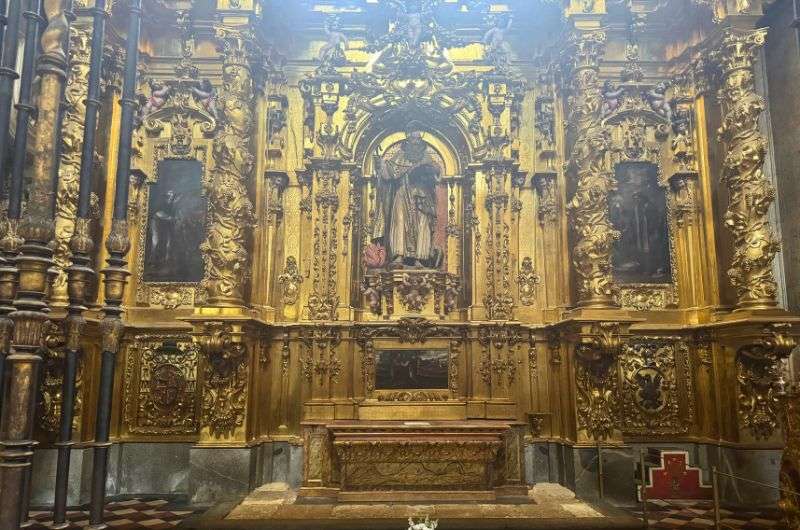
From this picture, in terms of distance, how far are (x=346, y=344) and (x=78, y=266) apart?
5633 millimetres

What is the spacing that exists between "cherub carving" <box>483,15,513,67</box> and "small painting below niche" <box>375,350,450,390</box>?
5.65 metres

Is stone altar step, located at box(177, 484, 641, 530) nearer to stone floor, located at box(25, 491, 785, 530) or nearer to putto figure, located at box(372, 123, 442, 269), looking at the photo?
stone floor, located at box(25, 491, 785, 530)

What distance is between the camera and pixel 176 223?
10.6 meters

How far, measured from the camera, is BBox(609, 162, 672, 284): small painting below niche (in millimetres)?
10516

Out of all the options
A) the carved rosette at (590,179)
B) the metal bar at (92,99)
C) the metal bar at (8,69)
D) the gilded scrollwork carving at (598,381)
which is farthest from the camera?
the carved rosette at (590,179)

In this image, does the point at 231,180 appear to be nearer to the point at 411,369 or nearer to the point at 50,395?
the point at 50,395

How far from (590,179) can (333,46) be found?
5.46 meters

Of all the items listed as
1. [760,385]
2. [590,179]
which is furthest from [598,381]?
[590,179]

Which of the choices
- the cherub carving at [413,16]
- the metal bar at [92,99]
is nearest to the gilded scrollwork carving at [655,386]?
the cherub carving at [413,16]

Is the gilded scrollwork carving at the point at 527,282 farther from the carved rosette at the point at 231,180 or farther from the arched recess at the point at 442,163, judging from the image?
the carved rosette at the point at 231,180

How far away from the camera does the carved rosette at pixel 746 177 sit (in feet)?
29.9

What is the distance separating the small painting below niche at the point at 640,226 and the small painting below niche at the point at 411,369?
3.60 m

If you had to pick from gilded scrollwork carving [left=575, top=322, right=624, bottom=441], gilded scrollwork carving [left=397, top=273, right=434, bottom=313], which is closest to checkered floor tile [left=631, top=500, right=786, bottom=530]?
gilded scrollwork carving [left=575, top=322, right=624, bottom=441]

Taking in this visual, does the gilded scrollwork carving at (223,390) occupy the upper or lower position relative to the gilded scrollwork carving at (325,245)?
lower
